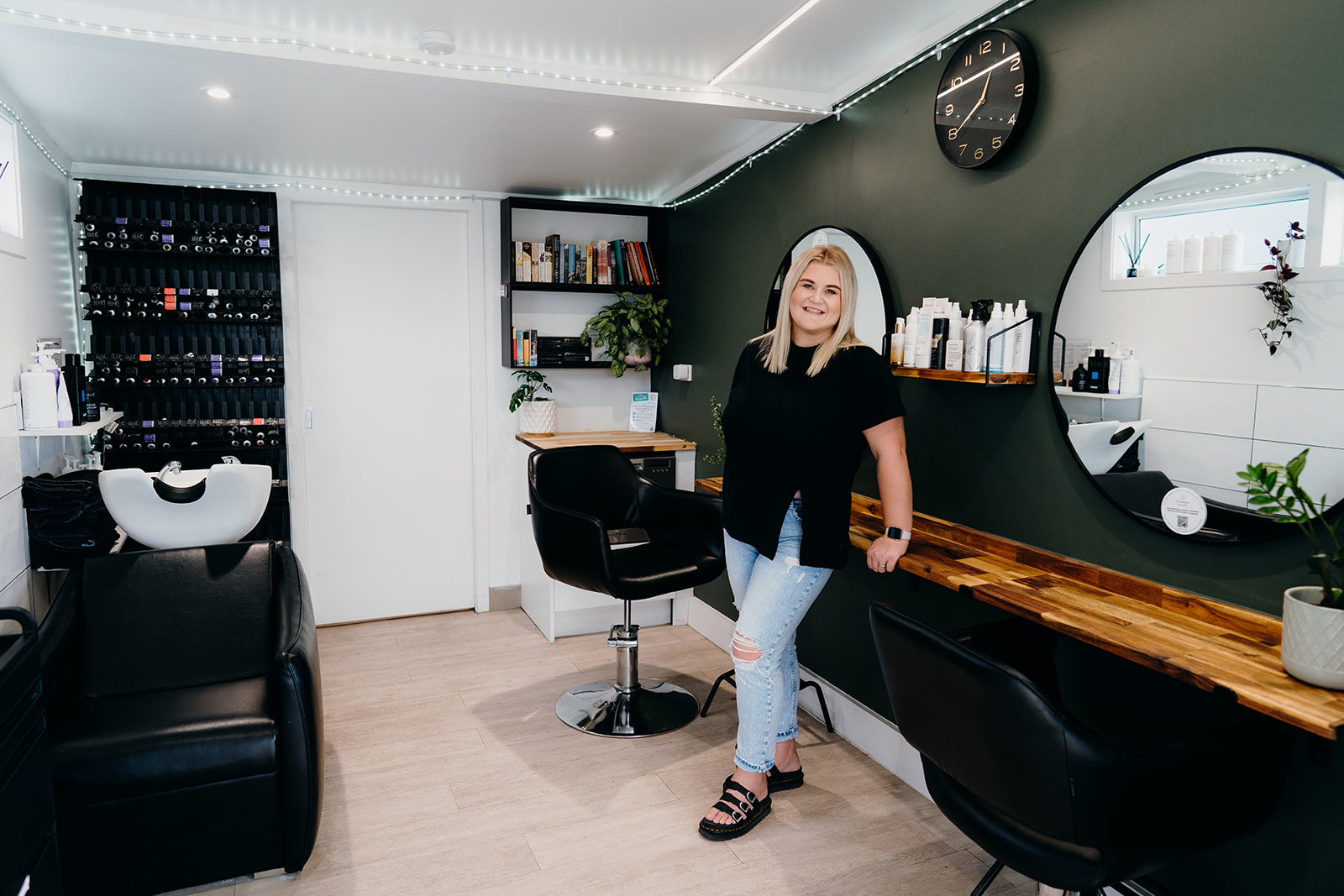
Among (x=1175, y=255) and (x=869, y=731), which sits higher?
(x=1175, y=255)

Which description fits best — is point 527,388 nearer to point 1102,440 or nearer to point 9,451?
point 9,451

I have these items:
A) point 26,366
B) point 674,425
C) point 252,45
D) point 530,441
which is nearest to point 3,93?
point 26,366

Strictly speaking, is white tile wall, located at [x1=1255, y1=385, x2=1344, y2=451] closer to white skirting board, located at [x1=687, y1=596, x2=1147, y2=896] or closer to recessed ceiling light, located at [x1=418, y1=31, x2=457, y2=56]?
white skirting board, located at [x1=687, y1=596, x2=1147, y2=896]

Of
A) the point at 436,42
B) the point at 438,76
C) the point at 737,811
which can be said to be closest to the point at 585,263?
the point at 438,76

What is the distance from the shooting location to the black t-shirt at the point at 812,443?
7.41ft

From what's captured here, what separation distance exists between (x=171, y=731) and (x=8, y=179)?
2.00 meters

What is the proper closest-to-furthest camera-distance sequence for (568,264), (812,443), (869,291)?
(812,443) < (869,291) < (568,264)

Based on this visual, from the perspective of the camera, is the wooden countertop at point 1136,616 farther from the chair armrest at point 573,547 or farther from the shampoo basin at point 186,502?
the shampoo basin at point 186,502

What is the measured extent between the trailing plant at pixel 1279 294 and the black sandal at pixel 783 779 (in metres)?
1.84

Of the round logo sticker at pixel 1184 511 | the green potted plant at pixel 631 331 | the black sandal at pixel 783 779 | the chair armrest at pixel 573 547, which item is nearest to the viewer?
the round logo sticker at pixel 1184 511

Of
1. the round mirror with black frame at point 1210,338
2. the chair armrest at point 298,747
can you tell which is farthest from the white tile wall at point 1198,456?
the chair armrest at point 298,747

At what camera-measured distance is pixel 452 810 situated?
263cm

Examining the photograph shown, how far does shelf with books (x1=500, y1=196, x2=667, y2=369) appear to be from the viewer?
14.4 feet

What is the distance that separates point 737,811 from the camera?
2475 mm
